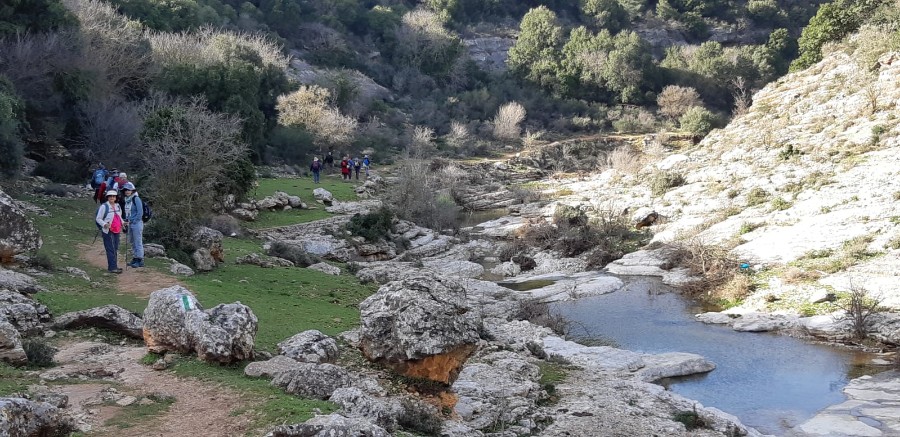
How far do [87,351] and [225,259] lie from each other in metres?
10.8

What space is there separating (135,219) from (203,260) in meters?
2.95

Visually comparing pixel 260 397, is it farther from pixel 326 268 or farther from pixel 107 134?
pixel 107 134

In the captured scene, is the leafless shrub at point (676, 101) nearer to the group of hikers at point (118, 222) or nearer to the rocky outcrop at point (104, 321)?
the group of hikers at point (118, 222)

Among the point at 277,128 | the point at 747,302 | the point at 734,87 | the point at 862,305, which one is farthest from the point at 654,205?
the point at 734,87

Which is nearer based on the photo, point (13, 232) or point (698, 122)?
point (13, 232)

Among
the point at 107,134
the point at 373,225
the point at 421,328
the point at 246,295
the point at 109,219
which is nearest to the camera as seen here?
the point at 421,328

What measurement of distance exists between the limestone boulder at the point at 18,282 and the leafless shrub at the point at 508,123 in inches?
2518

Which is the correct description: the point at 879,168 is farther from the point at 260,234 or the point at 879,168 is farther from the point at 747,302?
the point at 260,234

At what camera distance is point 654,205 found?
36594 millimetres

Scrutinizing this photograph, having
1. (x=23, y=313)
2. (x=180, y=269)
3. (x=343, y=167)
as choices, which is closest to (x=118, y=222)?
(x=180, y=269)

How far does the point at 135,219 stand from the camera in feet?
54.5

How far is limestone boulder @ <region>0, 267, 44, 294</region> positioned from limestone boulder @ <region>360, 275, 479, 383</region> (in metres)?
6.48

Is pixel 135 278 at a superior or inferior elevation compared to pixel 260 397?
inferior

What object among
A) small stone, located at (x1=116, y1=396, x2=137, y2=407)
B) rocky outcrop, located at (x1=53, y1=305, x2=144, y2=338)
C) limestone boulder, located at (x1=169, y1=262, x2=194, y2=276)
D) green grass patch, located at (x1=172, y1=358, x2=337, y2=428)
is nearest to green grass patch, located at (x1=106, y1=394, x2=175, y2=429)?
small stone, located at (x1=116, y1=396, x2=137, y2=407)
